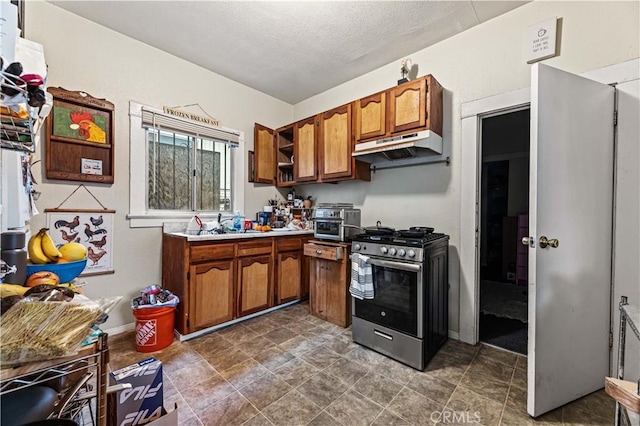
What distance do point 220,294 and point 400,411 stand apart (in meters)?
1.80

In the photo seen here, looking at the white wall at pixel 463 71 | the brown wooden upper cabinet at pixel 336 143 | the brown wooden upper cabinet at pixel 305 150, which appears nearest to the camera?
the white wall at pixel 463 71

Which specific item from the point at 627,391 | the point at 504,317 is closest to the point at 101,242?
the point at 627,391

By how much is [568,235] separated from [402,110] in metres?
1.57

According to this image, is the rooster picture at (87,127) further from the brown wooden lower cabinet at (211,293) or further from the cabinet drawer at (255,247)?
the cabinet drawer at (255,247)

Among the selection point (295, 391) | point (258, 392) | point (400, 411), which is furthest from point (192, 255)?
point (400, 411)

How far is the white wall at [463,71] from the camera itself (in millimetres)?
1809

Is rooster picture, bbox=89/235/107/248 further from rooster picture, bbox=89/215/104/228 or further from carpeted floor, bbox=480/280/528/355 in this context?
carpeted floor, bbox=480/280/528/355

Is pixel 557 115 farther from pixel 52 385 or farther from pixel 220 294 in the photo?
pixel 220 294

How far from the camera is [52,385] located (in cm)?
87

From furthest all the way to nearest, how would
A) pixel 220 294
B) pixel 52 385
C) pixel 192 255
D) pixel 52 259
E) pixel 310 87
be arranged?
pixel 310 87 < pixel 220 294 < pixel 192 255 < pixel 52 259 < pixel 52 385

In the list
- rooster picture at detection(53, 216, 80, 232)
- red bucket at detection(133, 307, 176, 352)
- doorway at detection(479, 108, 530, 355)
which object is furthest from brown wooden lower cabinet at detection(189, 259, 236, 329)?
doorway at detection(479, 108, 530, 355)

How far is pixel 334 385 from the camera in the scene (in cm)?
174

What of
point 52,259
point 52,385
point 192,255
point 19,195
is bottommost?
point 52,385

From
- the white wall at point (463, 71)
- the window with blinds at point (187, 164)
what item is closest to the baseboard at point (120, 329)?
the window with blinds at point (187, 164)
